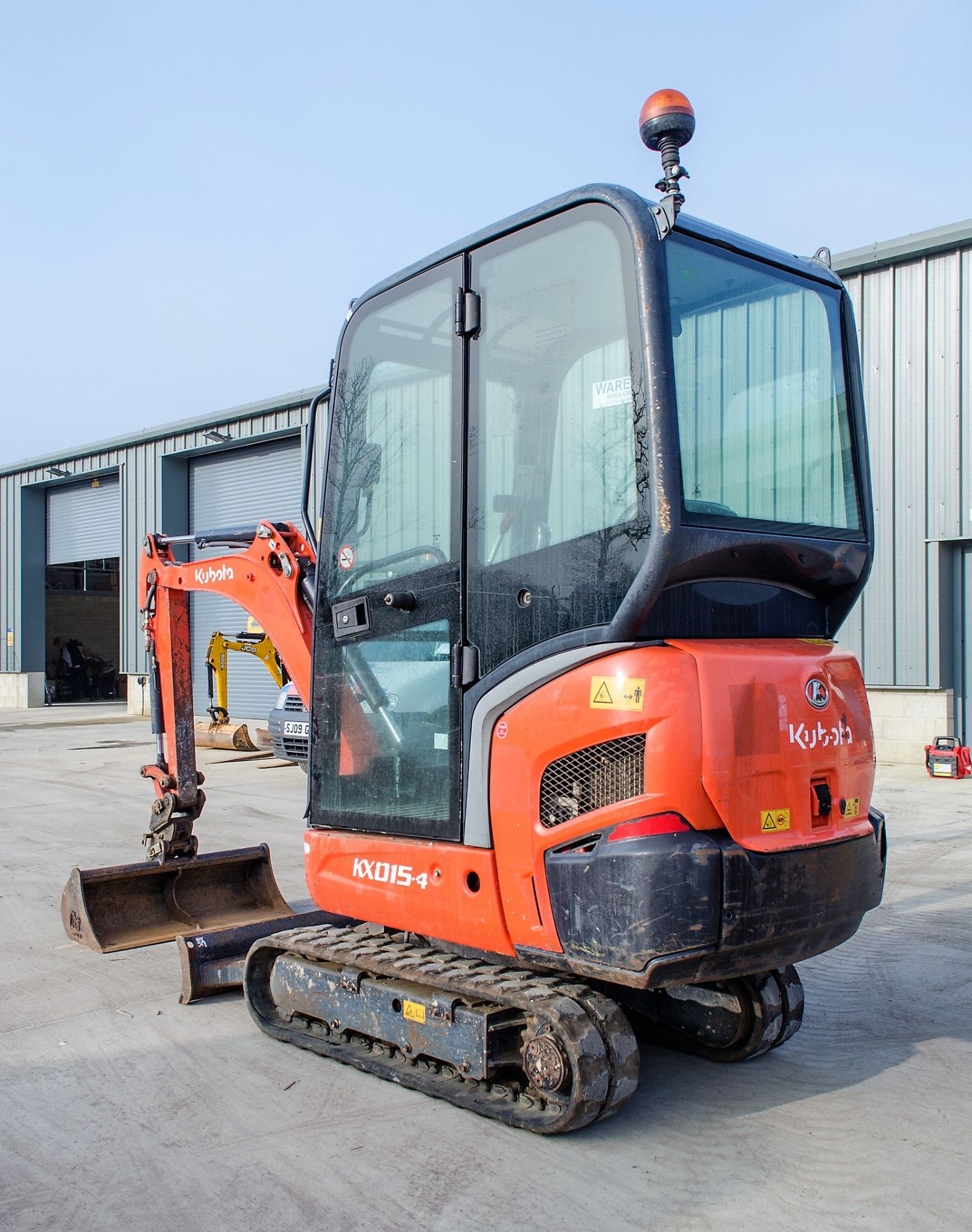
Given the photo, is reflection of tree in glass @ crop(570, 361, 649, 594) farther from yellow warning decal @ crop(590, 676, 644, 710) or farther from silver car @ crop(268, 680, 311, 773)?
silver car @ crop(268, 680, 311, 773)

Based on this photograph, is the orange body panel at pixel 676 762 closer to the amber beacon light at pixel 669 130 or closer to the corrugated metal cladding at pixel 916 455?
the amber beacon light at pixel 669 130

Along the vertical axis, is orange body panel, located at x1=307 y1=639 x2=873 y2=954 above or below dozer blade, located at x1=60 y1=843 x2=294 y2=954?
above

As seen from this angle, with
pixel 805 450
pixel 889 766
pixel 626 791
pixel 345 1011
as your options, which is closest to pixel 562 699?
pixel 626 791

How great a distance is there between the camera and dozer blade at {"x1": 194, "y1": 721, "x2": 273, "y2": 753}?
53.3 ft

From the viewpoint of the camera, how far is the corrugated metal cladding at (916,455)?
12906 millimetres

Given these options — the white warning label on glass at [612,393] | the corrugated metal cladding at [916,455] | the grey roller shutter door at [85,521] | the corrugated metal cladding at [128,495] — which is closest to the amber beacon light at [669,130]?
the white warning label on glass at [612,393]

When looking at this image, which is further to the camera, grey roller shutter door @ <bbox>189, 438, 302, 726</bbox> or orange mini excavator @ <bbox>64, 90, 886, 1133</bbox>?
grey roller shutter door @ <bbox>189, 438, 302, 726</bbox>

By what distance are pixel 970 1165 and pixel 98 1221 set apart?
262 cm

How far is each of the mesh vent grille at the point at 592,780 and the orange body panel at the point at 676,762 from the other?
0.03 m

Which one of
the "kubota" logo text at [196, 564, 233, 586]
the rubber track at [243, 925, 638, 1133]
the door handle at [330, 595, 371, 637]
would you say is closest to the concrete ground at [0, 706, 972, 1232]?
the rubber track at [243, 925, 638, 1133]

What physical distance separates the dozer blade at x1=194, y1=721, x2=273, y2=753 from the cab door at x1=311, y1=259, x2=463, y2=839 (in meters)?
12.1

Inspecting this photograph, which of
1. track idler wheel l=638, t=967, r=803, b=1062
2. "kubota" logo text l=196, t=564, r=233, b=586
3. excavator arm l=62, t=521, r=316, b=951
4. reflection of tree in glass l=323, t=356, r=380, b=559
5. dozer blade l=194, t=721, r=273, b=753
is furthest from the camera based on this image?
dozer blade l=194, t=721, r=273, b=753

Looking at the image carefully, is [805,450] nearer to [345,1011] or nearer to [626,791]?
[626,791]

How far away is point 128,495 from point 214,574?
21.8 meters
